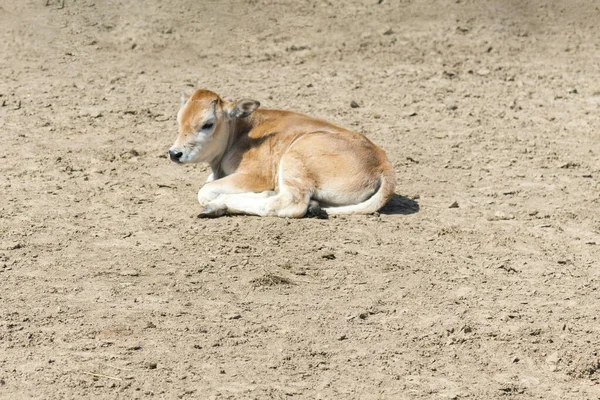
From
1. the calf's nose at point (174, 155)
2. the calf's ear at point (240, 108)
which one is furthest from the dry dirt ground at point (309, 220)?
the calf's ear at point (240, 108)

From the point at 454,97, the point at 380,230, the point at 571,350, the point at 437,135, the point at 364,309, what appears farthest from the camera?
the point at 454,97

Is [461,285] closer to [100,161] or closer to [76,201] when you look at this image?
[76,201]

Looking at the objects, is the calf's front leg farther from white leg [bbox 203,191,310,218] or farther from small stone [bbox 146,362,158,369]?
small stone [bbox 146,362,158,369]

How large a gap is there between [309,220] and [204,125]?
4.18 ft

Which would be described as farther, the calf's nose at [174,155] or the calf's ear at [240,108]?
the calf's ear at [240,108]

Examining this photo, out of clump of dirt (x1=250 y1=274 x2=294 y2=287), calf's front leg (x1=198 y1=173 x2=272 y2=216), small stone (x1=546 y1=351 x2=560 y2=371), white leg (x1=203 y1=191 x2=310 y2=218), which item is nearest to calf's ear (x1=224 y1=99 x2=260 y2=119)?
calf's front leg (x1=198 y1=173 x2=272 y2=216)

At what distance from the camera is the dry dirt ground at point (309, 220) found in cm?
627

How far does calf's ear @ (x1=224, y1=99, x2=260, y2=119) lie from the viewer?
922cm

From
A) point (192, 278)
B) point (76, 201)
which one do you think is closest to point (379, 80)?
point (76, 201)

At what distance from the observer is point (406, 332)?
6.75m

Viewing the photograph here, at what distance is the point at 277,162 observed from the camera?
9.12m

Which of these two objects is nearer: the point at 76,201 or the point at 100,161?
the point at 76,201

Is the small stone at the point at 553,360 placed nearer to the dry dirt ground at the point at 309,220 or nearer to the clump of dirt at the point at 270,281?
the dry dirt ground at the point at 309,220

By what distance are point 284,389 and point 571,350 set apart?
6.03 feet
